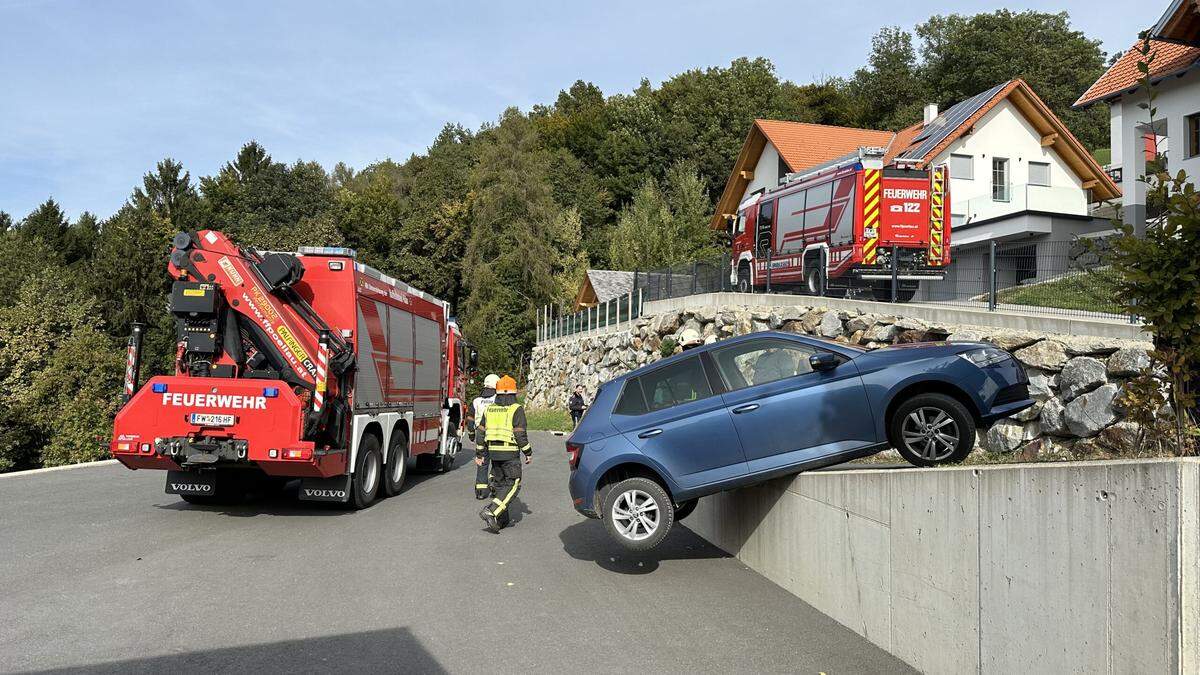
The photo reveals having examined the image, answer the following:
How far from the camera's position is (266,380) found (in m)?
10.5

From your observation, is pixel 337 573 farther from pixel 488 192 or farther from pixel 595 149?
pixel 595 149

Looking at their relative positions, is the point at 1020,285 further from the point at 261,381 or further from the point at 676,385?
the point at 261,381

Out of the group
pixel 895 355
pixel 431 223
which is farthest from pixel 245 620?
pixel 431 223

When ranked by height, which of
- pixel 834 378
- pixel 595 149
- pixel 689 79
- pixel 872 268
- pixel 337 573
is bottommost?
pixel 337 573

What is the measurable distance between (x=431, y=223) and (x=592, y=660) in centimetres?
5749

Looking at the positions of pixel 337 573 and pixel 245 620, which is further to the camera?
pixel 337 573

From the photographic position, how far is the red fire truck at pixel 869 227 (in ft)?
62.3

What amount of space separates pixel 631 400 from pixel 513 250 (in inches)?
1757

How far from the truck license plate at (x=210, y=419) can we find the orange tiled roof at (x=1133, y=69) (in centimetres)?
2034

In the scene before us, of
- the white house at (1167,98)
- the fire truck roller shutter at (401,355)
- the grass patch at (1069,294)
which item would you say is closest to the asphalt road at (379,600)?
the fire truck roller shutter at (401,355)

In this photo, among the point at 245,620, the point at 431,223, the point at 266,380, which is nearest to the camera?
the point at 245,620

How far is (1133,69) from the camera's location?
2280 centimetres

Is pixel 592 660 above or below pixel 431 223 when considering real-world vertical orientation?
below

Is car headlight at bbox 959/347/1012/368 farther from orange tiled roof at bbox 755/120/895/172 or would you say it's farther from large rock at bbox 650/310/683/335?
orange tiled roof at bbox 755/120/895/172
